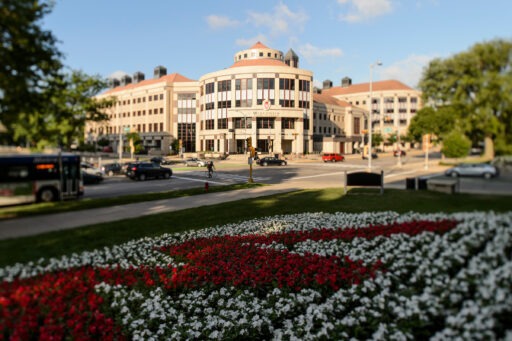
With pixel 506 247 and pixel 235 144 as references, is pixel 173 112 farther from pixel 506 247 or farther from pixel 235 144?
pixel 506 247

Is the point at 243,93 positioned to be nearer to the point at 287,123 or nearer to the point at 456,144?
the point at 287,123

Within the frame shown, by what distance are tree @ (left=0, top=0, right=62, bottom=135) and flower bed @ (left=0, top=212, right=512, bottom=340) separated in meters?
1.08

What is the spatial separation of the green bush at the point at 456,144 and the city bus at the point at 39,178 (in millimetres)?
2968

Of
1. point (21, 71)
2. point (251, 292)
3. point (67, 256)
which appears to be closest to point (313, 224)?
point (251, 292)

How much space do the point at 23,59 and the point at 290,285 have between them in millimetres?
4428

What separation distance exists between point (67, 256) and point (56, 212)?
2.13 feet

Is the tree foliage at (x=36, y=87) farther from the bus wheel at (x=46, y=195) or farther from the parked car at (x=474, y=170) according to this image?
the parked car at (x=474, y=170)

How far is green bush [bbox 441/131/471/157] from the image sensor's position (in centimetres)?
276

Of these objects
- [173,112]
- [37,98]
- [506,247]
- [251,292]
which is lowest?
[251,292]

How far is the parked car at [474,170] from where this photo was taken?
2.59 m

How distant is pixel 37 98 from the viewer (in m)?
2.33

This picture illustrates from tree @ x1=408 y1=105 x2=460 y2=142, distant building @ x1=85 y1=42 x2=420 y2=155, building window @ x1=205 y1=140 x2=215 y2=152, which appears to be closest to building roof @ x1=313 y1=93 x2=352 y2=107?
distant building @ x1=85 y1=42 x2=420 y2=155

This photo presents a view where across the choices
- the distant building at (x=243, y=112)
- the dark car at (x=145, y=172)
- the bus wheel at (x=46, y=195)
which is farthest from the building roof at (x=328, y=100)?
the bus wheel at (x=46, y=195)

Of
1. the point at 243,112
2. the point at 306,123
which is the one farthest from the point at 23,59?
the point at 306,123
